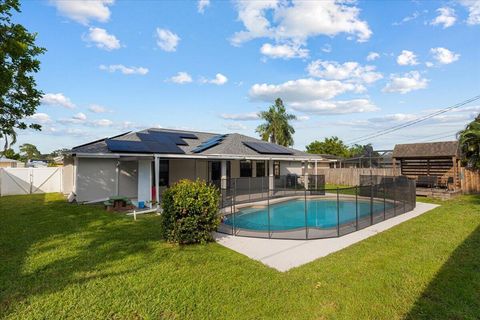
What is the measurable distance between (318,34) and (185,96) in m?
9.95

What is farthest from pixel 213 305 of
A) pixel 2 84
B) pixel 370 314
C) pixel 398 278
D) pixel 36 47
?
pixel 36 47

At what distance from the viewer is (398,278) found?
491 centimetres

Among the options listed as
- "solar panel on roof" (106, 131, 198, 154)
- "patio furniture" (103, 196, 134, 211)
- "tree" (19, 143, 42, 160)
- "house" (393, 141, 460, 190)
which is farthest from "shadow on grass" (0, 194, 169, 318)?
"tree" (19, 143, 42, 160)

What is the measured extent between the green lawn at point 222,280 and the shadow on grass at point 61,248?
0.08 ft

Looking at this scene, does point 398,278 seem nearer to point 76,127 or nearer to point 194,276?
point 194,276

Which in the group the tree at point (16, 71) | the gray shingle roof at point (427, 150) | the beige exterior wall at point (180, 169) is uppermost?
the tree at point (16, 71)

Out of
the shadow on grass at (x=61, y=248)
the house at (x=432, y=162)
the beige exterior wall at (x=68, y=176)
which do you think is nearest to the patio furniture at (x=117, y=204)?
the shadow on grass at (x=61, y=248)

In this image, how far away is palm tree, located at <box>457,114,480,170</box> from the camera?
51.2 ft

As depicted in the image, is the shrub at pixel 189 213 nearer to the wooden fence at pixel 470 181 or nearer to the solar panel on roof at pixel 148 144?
the solar panel on roof at pixel 148 144

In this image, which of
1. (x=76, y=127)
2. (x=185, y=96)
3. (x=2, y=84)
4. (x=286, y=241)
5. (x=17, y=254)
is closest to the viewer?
(x=17, y=254)

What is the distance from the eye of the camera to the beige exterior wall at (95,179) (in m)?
13.7

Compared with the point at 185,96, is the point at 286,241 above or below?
below

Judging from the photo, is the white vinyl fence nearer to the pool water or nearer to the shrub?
the pool water

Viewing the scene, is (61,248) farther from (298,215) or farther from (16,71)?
(298,215)
